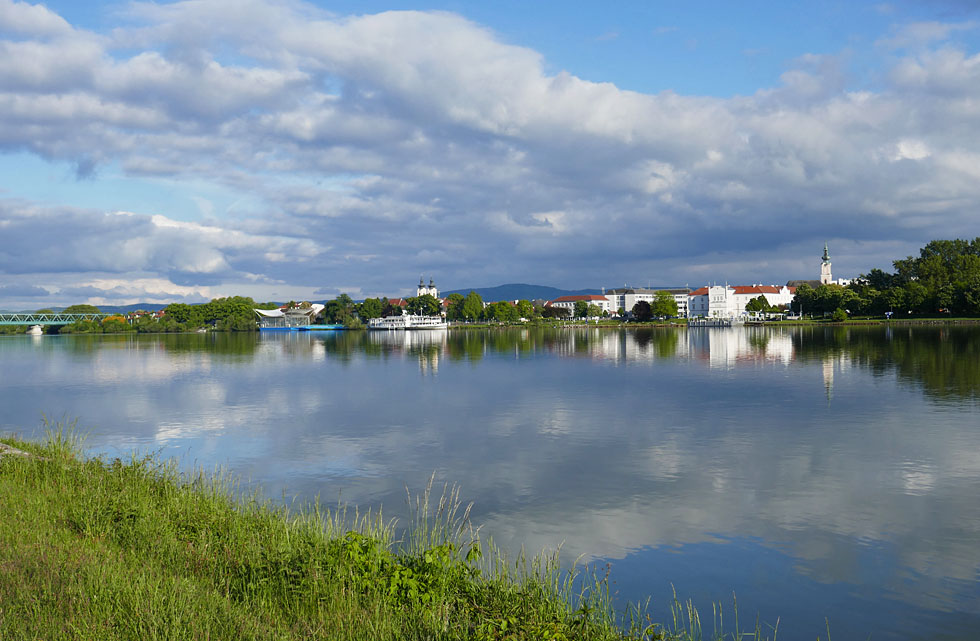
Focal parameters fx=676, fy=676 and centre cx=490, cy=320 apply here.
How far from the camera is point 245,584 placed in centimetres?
715

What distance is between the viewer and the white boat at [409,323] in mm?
176625

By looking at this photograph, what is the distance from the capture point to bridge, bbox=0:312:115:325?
176850mm

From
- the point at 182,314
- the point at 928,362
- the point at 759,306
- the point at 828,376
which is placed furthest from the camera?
the point at 182,314

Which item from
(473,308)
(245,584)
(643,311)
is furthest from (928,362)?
(473,308)

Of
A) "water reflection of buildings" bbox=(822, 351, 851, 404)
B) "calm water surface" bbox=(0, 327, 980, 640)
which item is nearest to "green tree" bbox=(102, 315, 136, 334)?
"calm water surface" bbox=(0, 327, 980, 640)

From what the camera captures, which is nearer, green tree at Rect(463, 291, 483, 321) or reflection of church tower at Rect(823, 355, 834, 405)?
reflection of church tower at Rect(823, 355, 834, 405)

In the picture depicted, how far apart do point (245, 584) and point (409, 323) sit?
17061 cm

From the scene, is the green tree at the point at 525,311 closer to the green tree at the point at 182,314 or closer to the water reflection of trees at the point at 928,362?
the green tree at the point at 182,314

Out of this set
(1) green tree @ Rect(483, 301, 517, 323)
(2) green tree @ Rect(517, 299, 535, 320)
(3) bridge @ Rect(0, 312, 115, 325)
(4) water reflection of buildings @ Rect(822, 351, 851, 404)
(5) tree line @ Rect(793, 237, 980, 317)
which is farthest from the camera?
(2) green tree @ Rect(517, 299, 535, 320)

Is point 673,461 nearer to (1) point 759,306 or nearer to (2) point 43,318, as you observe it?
(1) point 759,306

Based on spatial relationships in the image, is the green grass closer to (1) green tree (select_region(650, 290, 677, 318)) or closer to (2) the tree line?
(2) the tree line

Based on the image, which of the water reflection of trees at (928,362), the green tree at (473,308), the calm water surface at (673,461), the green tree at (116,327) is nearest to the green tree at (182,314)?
the green tree at (116,327)

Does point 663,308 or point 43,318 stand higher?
point 43,318

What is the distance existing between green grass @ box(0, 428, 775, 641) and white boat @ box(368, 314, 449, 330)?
166365mm
